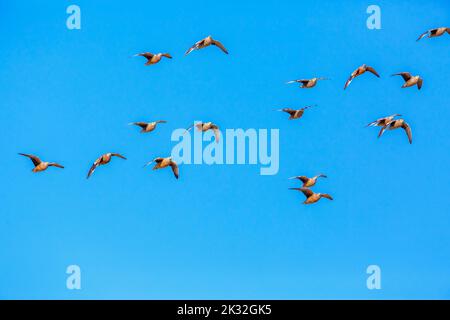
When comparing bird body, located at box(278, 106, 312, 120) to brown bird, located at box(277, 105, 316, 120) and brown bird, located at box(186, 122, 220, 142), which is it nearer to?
brown bird, located at box(277, 105, 316, 120)

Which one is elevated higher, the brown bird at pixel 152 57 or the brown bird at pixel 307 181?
the brown bird at pixel 152 57

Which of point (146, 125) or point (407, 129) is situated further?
point (407, 129)

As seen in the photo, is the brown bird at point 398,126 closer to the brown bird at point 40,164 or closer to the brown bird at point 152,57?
the brown bird at point 152,57

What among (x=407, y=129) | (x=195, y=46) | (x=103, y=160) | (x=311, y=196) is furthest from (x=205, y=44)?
(x=407, y=129)

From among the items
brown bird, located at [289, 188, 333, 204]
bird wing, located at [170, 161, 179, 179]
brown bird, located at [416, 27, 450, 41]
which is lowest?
brown bird, located at [289, 188, 333, 204]

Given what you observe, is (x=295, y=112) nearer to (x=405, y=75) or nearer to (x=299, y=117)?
(x=299, y=117)

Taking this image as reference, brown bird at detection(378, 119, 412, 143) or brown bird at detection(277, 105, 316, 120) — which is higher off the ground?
brown bird at detection(277, 105, 316, 120)

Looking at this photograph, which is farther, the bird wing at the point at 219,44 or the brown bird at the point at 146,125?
the bird wing at the point at 219,44

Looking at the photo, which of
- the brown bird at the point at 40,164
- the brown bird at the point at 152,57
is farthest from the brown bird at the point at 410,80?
the brown bird at the point at 40,164

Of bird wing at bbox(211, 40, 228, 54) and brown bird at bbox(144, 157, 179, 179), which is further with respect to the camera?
A: bird wing at bbox(211, 40, 228, 54)

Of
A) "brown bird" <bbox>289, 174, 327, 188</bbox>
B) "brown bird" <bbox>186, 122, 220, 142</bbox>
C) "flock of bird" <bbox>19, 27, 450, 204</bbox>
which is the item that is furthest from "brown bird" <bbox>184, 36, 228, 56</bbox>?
"brown bird" <bbox>289, 174, 327, 188</bbox>
